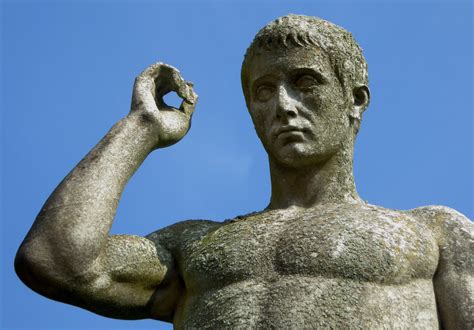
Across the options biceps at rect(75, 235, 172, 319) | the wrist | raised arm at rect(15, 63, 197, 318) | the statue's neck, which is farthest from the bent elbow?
the statue's neck

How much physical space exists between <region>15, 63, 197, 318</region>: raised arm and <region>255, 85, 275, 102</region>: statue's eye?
2.20 ft

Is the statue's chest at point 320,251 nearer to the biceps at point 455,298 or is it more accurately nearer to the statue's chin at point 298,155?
the biceps at point 455,298

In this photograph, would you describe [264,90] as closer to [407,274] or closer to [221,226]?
[221,226]

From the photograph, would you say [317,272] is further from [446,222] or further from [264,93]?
[264,93]

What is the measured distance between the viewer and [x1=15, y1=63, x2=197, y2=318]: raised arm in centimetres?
875

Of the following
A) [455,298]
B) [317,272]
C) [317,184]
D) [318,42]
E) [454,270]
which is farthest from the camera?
[318,42]

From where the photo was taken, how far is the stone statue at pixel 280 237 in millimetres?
8602

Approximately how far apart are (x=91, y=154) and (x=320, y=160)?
186 cm

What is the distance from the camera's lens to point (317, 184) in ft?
31.6

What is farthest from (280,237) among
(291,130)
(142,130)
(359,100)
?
(359,100)

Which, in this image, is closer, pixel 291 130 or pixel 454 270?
pixel 454 270

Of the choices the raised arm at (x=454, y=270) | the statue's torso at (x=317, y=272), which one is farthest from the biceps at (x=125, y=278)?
the raised arm at (x=454, y=270)

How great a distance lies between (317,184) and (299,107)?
0.65 m

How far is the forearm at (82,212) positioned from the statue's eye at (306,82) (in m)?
1.46
